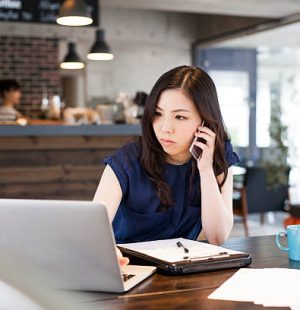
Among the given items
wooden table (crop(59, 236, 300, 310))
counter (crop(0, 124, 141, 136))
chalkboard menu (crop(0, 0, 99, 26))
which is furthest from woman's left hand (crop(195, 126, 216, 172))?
chalkboard menu (crop(0, 0, 99, 26))

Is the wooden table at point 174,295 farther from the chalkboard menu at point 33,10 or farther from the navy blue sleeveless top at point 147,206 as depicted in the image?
the chalkboard menu at point 33,10

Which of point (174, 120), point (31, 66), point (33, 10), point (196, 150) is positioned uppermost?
point (33, 10)

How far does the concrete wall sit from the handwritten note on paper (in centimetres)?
769

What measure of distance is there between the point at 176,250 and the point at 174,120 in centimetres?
44

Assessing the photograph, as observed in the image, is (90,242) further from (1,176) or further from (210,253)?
(1,176)

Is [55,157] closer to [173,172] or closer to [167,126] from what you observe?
[173,172]

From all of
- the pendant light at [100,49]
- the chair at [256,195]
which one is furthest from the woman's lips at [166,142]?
the chair at [256,195]

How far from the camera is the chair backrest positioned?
724 centimetres

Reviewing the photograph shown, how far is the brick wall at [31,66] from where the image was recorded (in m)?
8.62

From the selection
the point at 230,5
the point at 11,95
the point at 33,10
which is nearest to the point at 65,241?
the point at 33,10

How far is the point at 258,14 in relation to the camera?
306 inches

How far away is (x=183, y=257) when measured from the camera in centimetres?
159

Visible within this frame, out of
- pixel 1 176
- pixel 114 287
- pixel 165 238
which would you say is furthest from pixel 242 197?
pixel 114 287

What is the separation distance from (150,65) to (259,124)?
2.07 metres
